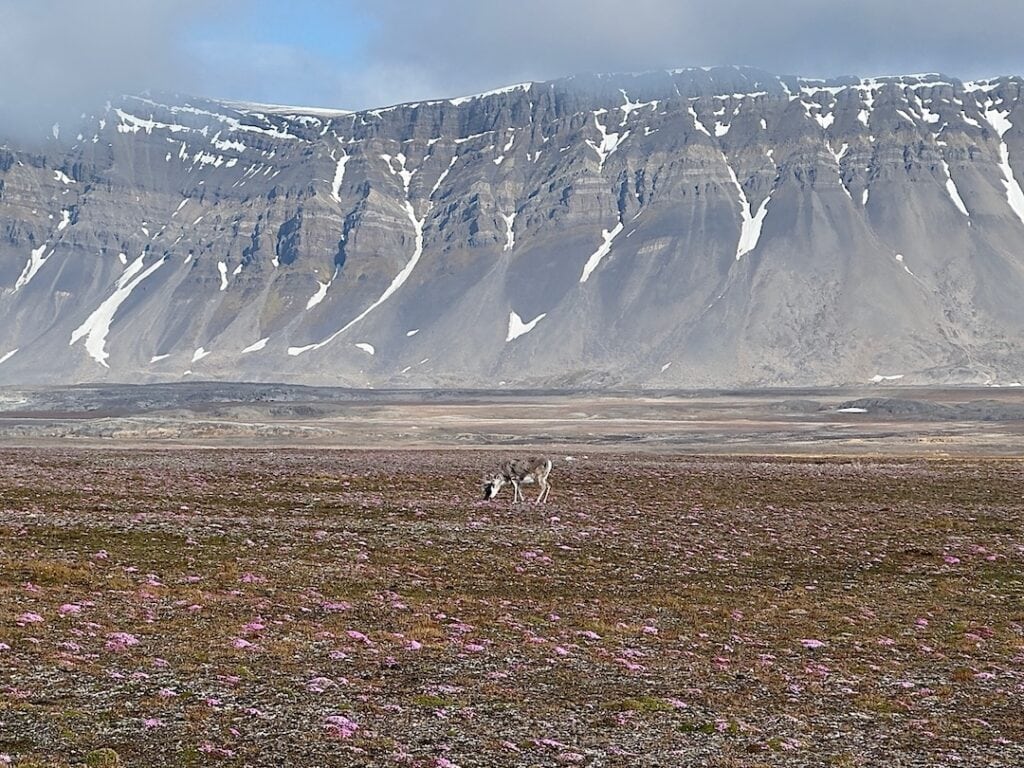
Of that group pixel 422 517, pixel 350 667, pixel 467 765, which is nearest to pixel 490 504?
pixel 422 517

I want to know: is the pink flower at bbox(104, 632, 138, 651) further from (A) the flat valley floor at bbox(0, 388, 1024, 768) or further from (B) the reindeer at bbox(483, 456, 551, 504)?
(B) the reindeer at bbox(483, 456, 551, 504)

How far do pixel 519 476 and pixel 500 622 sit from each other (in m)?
22.6

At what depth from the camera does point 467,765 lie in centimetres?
1491

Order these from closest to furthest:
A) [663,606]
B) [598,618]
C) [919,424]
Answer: [598,618]
[663,606]
[919,424]

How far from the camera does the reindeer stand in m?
46.4

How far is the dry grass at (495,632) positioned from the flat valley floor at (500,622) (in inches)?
3.2

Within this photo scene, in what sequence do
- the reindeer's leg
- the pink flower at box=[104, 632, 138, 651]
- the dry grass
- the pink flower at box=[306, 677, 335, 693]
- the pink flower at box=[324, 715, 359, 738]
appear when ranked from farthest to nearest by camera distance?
the reindeer's leg
the pink flower at box=[104, 632, 138, 651]
the pink flower at box=[306, 677, 335, 693]
the dry grass
the pink flower at box=[324, 715, 359, 738]

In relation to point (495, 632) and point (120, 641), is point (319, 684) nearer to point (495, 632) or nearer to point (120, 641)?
point (120, 641)

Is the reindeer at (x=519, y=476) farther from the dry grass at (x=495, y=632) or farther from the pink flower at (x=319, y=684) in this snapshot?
the pink flower at (x=319, y=684)

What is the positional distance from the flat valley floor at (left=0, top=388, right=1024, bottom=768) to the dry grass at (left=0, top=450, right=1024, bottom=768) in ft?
0.26

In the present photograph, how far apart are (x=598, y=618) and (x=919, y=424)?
416 ft

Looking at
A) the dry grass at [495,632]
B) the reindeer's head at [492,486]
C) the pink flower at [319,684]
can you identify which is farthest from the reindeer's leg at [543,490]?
the pink flower at [319,684]

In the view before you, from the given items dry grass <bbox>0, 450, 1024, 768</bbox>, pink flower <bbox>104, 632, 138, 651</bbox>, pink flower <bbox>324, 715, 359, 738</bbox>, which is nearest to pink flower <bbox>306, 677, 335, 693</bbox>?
dry grass <bbox>0, 450, 1024, 768</bbox>

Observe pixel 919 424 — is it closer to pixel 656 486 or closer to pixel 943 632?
pixel 656 486
